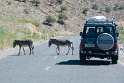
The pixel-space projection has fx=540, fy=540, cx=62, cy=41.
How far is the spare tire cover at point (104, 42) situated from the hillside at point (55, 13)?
51729 millimetres

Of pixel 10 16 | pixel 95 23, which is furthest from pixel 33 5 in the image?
pixel 95 23

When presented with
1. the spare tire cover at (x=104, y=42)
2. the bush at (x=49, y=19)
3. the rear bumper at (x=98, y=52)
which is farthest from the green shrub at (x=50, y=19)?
the spare tire cover at (x=104, y=42)

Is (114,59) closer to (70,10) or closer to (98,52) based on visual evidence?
(98,52)

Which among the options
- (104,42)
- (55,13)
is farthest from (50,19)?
(104,42)

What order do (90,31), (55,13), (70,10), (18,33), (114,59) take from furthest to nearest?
(70,10), (55,13), (18,33), (90,31), (114,59)

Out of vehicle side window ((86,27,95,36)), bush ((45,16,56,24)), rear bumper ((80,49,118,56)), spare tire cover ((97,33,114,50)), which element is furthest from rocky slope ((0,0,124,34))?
spare tire cover ((97,33,114,50))

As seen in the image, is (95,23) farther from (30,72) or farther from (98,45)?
(30,72)

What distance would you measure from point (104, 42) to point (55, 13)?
9174cm

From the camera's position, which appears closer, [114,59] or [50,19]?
[114,59]

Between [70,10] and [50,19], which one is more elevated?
[70,10]

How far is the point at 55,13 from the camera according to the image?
12119 centimetres

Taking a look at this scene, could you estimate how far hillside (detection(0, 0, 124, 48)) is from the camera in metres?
95.3

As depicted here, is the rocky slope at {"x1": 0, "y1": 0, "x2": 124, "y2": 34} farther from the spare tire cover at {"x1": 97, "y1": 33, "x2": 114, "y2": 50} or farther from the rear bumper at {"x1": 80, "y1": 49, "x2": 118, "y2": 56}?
the spare tire cover at {"x1": 97, "y1": 33, "x2": 114, "y2": 50}

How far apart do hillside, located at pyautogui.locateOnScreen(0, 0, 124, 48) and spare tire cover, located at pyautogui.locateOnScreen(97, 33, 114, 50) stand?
5173 cm
